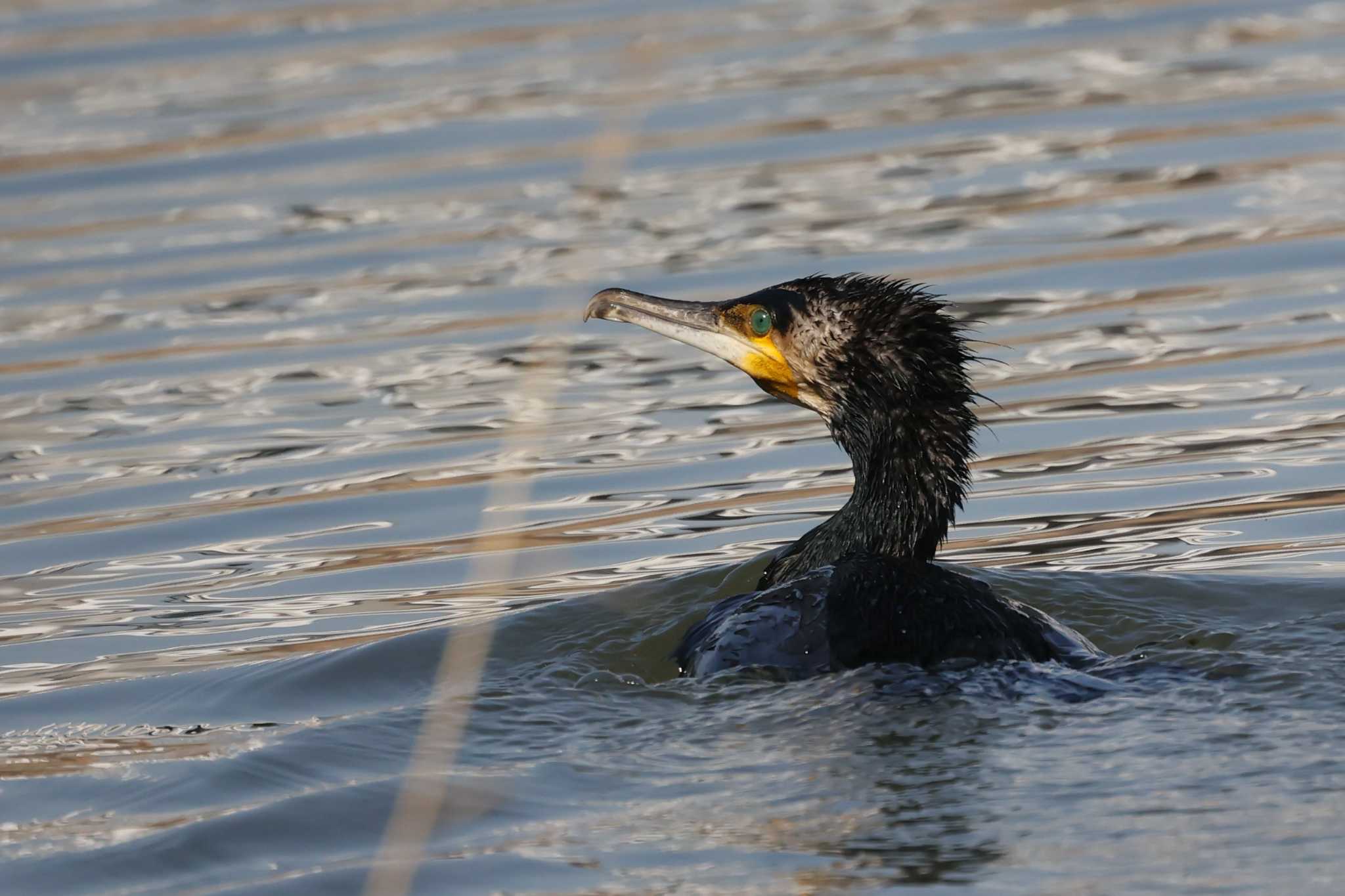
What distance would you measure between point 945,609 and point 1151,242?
5198 millimetres

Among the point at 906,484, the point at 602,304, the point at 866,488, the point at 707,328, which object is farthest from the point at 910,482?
the point at 602,304

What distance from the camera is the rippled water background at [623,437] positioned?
169 inches

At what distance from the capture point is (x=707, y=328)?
625cm

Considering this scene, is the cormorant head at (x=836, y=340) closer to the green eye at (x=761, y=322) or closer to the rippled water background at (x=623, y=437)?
the green eye at (x=761, y=322)

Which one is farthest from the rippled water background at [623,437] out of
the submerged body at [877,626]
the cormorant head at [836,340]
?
the cormorant head at [836,340]

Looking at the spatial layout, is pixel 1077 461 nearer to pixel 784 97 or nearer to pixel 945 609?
pixel 945 609

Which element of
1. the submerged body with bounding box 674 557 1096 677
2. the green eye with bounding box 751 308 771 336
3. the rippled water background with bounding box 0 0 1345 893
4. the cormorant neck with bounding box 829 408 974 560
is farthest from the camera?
the green eye with bounding box 751 308 771 336

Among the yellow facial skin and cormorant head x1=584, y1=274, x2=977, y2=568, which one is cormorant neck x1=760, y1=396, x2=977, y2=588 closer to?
cormorant head x1=584, y1=274, x2=977, y2=568

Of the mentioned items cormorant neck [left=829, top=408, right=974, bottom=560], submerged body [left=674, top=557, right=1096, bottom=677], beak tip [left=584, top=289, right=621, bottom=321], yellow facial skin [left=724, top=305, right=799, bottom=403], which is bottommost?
submerged body [left=674, top=557, right=1096, bottom=677]

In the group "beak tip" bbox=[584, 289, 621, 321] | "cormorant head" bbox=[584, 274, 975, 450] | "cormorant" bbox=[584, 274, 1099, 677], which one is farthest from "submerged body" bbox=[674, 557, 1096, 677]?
"beak tip" bbox=[584, 289, 621, 321]

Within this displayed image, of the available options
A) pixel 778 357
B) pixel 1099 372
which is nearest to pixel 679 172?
pixel 1099 372

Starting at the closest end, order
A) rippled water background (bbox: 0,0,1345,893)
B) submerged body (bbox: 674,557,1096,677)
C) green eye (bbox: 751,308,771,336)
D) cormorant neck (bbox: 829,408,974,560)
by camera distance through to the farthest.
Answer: rippled water background (bbox: 0,0,1345,893)
submerged body (bbox: 674,557,1096,677)
cormorant neck (bbox: 829,408,974,560)
green eye (bbox: 751,308,771,336)

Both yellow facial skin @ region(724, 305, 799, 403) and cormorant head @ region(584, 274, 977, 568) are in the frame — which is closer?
cormorant head @ region(584, 274, 977, 568)

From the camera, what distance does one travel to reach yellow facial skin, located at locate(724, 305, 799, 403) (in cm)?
617
